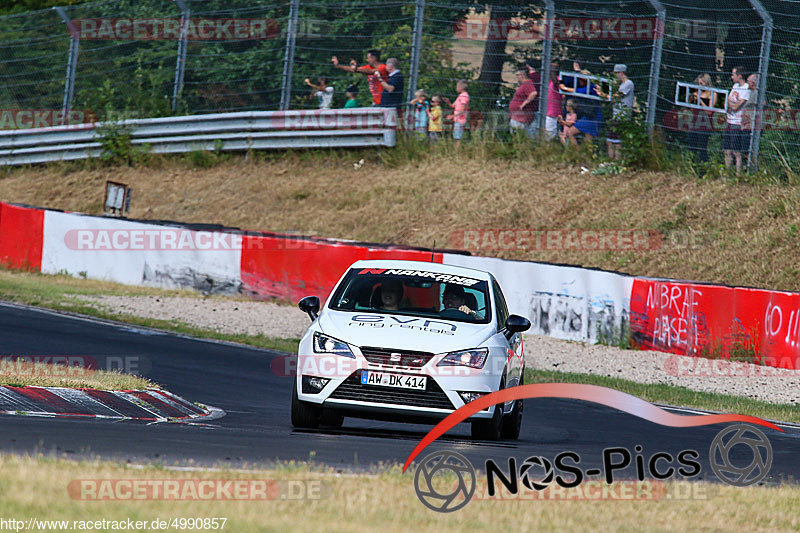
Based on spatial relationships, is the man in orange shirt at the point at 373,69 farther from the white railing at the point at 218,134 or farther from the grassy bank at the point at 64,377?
the grassy bank at the point at 64,377

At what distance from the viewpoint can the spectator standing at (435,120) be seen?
82.2ft

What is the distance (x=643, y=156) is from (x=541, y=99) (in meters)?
2.36

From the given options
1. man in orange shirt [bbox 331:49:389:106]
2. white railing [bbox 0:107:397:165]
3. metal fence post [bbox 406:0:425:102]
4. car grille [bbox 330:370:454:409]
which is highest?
metal fence post [bbox 406:0:425:102]

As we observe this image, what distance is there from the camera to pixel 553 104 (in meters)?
23.4

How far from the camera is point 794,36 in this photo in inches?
798

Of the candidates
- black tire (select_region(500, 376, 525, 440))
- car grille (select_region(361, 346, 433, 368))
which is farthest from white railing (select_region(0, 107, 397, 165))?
car grille (select_region(361, 346, 433, 368))

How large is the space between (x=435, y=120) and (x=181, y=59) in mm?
6647

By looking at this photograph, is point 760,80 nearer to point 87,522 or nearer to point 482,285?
point 482,285

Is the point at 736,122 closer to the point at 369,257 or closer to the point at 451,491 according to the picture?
the point at 369,257

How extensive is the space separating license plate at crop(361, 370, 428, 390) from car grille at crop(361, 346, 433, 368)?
9 cm

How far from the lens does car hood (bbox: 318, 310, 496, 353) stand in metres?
8.88
